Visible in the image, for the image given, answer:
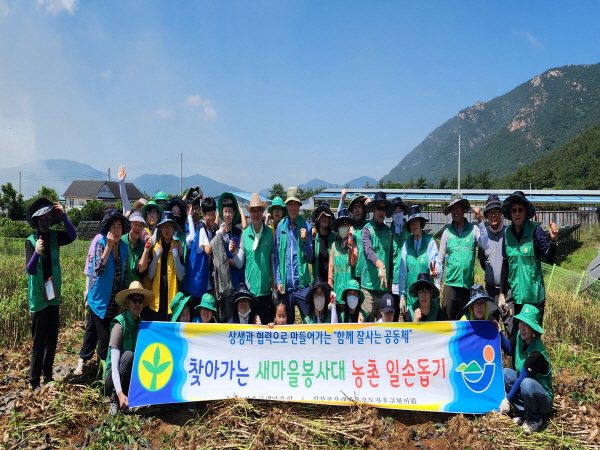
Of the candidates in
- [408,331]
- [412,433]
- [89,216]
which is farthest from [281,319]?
[89,216]

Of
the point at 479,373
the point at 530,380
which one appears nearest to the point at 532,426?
the point at 530,380

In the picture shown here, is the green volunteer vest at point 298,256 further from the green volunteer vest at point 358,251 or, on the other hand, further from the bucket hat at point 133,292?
the bucket hat at point 133,292

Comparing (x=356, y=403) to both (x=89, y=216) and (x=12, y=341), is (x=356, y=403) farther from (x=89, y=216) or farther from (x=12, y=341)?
(x=89, y=216)

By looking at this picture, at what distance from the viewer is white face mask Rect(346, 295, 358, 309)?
5523 millimetres

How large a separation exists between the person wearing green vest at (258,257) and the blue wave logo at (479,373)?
2668mm

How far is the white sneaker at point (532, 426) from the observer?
439 cm

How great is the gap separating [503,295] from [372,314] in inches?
72.4

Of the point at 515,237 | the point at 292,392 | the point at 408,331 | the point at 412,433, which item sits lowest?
the point at 412,433

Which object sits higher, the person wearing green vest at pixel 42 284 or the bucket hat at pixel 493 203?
the bucket hat at pixel 493 203

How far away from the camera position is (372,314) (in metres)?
5.92

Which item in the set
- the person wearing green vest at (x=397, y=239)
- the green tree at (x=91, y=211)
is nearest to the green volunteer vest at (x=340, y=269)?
the person wearing green vest at (x=397, y=239)

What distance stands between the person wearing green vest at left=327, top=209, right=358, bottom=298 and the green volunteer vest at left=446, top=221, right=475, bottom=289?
138 centimetres

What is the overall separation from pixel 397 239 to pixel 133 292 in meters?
3.88

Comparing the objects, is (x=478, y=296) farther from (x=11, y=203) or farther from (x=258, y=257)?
(x=11, y=203)
